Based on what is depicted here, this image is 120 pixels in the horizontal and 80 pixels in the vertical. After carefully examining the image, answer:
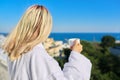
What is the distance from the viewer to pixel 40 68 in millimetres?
2434

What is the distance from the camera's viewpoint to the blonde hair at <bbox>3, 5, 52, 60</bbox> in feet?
8.02

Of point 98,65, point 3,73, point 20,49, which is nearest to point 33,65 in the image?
point 20,49

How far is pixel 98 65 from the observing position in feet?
24.3

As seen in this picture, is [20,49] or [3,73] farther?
[3,73]

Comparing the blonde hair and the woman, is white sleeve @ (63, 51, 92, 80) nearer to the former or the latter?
the woman

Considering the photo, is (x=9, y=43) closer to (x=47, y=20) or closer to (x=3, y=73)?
(x=47, y=20)

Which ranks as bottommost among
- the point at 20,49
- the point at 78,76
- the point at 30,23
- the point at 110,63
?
the point at 110,63

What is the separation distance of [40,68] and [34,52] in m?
0.11

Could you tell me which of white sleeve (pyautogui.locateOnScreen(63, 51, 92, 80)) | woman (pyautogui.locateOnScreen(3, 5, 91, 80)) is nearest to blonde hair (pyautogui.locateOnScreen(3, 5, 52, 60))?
woman (pyautogui.locateOnScreen(3, 5, 91, 80))

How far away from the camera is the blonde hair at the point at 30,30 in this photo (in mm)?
2443

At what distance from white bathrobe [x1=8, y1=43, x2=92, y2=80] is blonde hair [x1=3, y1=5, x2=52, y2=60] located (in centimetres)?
4

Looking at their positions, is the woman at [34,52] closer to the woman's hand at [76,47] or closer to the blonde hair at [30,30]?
the blonde hair at [30,30]

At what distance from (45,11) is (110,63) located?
5278 mm

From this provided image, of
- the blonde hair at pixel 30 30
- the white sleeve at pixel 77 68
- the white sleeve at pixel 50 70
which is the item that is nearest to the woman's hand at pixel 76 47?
the white sleeve at pixel 77 68
